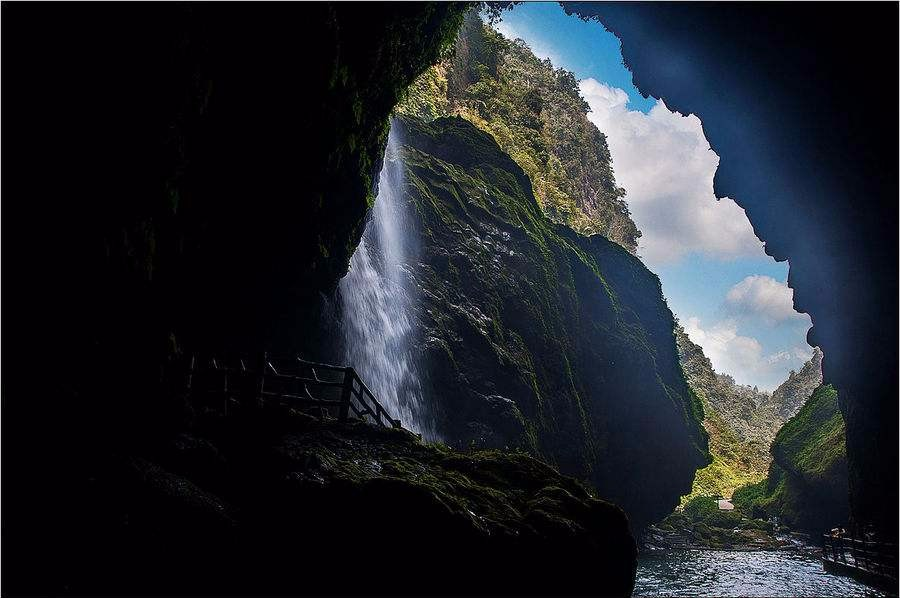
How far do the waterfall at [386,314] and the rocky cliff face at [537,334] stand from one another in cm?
64

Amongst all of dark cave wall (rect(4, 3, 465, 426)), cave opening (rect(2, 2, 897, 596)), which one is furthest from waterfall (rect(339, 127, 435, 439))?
dark cave wall (rect(4, 3, 465, 426))

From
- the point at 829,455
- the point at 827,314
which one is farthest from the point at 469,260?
the point at 829,455

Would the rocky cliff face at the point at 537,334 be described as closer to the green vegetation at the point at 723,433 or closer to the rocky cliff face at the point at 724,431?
the green vegetation at the point at 723,433

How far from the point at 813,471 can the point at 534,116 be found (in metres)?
35.5

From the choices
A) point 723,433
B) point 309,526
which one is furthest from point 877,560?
point 723,433

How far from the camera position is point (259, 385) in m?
8.73

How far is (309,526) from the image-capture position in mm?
6336

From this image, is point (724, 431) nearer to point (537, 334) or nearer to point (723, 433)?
point (723, 433)

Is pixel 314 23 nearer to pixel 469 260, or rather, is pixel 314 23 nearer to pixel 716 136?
pixel 716 136

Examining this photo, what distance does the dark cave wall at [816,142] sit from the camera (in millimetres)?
8602

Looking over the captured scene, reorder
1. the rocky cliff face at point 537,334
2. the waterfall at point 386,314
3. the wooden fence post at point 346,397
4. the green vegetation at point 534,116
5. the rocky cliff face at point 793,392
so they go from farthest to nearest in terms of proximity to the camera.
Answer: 1. the rocky cliff face at point 793,392
2. the green vegetation at point 534,116
3. the rocky cliff face at point 537,334
4. the waterfall at point 386,314
5. the wooden fence post at point 346,397

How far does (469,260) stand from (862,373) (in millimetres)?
13302

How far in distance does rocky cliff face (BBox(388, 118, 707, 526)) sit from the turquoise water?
386 centimetres

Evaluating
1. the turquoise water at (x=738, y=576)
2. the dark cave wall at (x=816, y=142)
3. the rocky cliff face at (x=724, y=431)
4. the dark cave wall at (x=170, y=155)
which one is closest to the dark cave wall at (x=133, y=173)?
the dark cave wall at (x=170, y=155)
